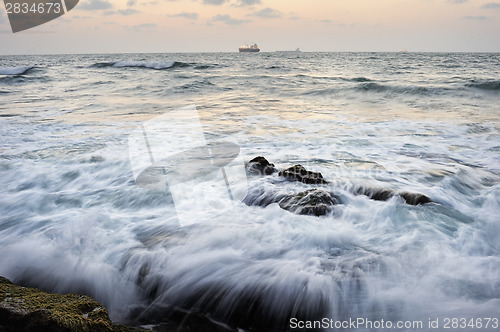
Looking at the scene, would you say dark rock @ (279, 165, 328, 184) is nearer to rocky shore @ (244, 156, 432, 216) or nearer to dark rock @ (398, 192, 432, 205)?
rocky shore @ (244, 156, 432, 216)

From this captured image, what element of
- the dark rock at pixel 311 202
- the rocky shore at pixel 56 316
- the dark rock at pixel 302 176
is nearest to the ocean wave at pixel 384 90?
the dark rock at pixel 302 176

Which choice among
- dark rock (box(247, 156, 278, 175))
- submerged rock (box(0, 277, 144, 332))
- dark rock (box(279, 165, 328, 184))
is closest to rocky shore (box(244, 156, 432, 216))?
dark rock (box(279, 165, 328, 184))

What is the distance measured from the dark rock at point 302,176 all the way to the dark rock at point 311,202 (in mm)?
441

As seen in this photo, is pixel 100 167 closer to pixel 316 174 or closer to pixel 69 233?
Result: pixel 69 233

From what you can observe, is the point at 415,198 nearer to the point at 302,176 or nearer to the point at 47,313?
the point at 302,176

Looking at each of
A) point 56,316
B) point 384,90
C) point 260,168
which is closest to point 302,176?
point 260,168

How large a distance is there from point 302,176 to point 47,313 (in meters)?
3.11

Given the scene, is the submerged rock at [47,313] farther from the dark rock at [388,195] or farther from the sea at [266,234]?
the dark rock at [388,195]

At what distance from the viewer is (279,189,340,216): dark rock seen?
3420mm

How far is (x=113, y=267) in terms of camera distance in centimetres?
265

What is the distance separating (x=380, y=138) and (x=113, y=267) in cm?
565

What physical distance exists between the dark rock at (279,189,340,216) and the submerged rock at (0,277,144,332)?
1996 mm

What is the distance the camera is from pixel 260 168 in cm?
462

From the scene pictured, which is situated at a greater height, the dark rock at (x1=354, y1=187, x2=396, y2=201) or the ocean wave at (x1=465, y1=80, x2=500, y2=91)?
the dark rock at (x1=354, y1=187, x2=396, y2=201)
